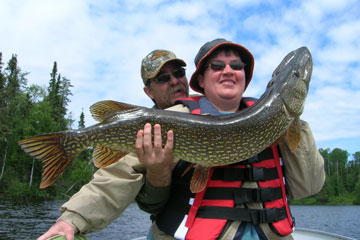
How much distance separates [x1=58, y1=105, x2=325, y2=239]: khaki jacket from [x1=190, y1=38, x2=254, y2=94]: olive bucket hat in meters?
0.83

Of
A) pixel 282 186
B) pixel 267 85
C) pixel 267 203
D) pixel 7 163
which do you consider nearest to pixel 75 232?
pixel 267 203

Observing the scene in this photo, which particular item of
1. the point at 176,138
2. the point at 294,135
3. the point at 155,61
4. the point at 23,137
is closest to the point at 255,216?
the point at 294,135

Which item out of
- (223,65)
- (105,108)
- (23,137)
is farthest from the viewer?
(23,137)

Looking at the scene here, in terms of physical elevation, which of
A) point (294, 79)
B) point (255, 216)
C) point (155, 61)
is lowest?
point (255, 216)

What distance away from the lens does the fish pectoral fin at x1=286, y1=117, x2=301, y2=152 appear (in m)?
2.40

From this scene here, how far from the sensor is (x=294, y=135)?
2432 millimetres

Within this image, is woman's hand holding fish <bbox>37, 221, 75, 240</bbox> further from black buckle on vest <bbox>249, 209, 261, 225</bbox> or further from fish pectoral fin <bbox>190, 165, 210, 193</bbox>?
black buckle on vest <bbox>249, 209, 261, 225</bbox>

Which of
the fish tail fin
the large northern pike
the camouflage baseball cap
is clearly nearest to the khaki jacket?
the large northern pike

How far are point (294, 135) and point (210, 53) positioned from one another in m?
1.05

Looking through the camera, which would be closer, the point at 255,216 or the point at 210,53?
the point at 255,216

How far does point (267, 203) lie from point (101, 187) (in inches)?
51.7

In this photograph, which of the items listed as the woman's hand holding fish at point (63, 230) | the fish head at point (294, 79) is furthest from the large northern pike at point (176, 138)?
the woman's hand holding fish at point (63, 230)

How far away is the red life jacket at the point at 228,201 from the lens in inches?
88.7

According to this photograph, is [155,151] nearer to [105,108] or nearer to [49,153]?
[105,108]
